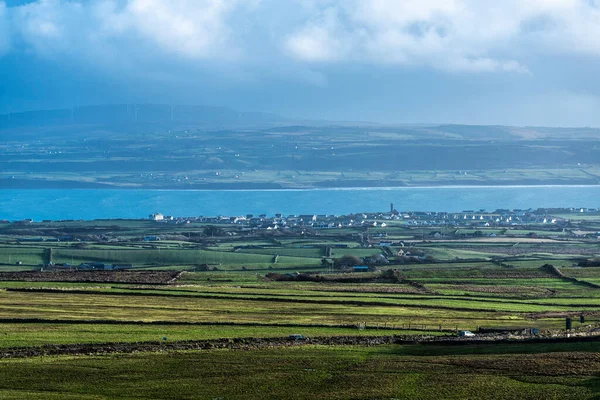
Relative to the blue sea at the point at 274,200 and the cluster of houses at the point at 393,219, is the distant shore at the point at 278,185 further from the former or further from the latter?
the cluster of houses at the point at 393,219

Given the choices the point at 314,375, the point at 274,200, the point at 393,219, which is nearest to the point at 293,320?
the point at 314,375

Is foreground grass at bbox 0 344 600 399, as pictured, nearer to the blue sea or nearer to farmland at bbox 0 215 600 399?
farmland at bbox 0 215 600 399

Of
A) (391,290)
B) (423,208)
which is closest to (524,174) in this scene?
(423,208)

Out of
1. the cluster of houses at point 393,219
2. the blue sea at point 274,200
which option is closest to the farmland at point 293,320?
the cluster of houses at point 393,219

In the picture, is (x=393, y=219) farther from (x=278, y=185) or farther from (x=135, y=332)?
(x=135, y=332)

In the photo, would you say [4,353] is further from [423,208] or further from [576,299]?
[423,208]

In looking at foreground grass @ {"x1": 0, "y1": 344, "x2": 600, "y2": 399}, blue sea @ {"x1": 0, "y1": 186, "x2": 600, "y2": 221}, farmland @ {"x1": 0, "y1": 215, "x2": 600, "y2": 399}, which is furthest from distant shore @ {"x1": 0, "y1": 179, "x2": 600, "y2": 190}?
foreground grass @ {"x1": 0, "y1": 344, "x2": 600, "y2": 399}
